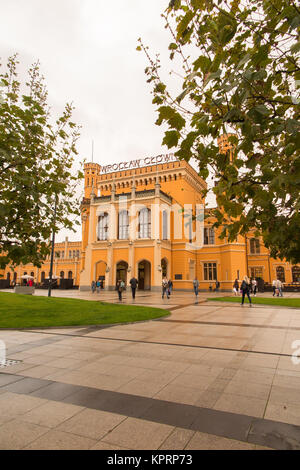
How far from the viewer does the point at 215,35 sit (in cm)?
244

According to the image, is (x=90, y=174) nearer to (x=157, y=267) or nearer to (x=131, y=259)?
(x=131, y=259)

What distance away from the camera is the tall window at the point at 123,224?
36.5m

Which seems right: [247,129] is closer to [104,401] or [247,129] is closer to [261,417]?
[261,417]

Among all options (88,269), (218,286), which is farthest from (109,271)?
(218,286)

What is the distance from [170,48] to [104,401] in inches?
168

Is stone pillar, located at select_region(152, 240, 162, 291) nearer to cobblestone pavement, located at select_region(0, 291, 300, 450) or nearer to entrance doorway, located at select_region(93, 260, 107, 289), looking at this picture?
entrance doorway, located at select_region(93, 260, 107, 289)

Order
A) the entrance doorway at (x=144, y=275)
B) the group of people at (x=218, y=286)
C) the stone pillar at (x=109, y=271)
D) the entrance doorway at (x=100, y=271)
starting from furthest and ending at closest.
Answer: the entrance doorway at (x=144, y=275) → the entrance doorway at (x=100, y=271) → the stone pillar at (x=109, y=271) → the group of people at (x=218, y=286)

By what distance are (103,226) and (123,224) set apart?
3.07 m

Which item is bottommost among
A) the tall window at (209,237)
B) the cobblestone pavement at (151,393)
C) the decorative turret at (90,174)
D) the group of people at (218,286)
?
the cobblestone pavement at (151,393)

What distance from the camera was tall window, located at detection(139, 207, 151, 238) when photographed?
115 ft

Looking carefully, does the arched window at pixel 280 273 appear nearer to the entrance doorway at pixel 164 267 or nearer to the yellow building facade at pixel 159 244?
the yellow building facade at pixel 159 244

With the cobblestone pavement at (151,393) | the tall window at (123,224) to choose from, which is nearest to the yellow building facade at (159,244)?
the tall window at (123,224)

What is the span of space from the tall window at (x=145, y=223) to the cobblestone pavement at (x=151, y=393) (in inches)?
1105

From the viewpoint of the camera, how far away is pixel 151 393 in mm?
3691
